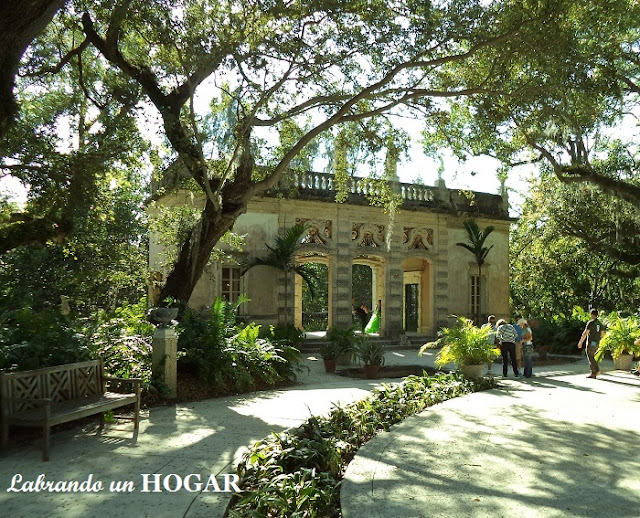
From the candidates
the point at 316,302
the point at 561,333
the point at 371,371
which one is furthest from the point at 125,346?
the point at 316,302

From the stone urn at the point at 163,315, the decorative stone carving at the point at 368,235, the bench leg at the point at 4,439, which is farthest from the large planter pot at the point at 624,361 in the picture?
the bench leg at the point at 4,439

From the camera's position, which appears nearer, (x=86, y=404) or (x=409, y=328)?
(x=86, y=404)

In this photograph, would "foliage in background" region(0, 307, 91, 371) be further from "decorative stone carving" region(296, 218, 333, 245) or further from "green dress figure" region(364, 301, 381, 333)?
"green dress figure" region(364, 301, 381, 333)

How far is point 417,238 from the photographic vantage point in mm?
19828

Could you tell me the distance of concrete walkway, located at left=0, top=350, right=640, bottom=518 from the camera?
12.9 ft

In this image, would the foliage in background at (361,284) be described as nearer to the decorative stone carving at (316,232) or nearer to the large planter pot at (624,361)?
the decorative stone carving at (316,232)

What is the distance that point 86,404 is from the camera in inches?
230

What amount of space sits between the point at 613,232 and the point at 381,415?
13886 millimetres

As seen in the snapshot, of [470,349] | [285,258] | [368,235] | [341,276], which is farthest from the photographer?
[368,235]

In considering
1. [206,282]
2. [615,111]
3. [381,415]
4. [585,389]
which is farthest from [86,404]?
[615,111]

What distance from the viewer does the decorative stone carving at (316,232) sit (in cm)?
1769

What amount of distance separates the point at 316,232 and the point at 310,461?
43.4 ft

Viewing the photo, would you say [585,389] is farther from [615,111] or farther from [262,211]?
[262,211]

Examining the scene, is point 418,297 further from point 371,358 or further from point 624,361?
point 371,358
